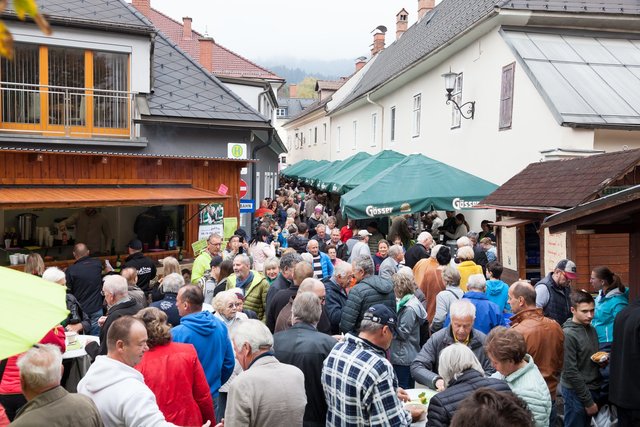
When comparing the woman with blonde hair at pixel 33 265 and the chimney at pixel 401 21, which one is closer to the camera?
the woman with blonde hair at pixel 33 265

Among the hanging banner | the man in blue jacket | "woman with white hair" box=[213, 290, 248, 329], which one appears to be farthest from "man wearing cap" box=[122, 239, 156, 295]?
the hanging banner

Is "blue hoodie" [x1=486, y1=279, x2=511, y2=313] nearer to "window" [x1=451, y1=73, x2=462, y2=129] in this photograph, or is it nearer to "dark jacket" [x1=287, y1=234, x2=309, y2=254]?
"dark jacket" [x1=287, y1=234, x2=309, y2=254]

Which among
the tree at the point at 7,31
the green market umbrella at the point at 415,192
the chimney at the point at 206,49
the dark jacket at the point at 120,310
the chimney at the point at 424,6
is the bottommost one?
the dark jacket at the point at 120,310

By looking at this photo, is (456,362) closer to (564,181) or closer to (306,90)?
(564,181)

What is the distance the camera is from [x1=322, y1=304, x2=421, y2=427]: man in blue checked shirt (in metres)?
3.70

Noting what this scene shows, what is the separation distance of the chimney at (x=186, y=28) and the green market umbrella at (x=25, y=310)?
25.3 meters

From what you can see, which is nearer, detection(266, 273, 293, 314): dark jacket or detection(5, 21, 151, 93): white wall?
detection(266, 273, 293, 314): dark jacket

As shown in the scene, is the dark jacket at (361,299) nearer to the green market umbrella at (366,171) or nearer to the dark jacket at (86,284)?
the dark jacket at (86,284)

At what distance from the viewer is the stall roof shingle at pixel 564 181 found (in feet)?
26.7

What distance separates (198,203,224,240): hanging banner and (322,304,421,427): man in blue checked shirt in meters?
8.75

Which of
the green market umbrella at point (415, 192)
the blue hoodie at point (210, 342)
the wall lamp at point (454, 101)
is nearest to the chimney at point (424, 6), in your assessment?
the wall lamp at point (454, 101)

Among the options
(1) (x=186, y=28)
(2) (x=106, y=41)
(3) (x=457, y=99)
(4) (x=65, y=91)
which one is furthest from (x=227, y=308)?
(1) (x=186, y=28)

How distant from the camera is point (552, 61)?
1270cm

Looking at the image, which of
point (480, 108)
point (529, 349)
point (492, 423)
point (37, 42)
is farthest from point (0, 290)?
point (480, 108)
